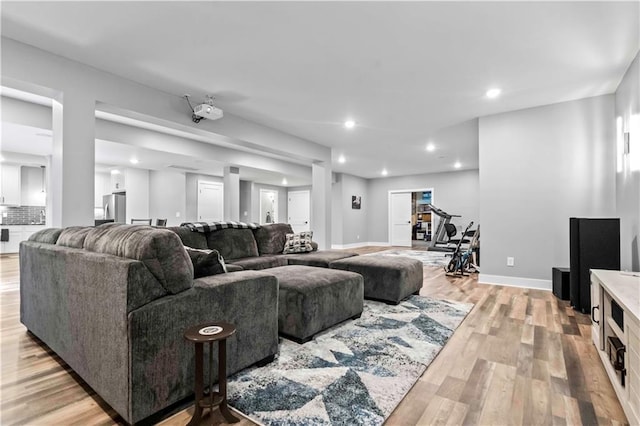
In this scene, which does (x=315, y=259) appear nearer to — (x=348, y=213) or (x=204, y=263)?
(x=204, y=263)

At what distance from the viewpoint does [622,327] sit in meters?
1.70

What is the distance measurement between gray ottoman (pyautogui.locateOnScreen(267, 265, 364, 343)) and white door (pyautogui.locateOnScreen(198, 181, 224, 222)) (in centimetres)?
686

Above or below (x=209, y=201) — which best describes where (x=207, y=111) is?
above

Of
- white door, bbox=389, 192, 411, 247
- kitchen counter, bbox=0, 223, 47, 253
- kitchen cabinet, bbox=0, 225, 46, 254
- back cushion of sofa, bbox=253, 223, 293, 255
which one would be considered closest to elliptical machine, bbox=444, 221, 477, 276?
back cushion of sofa, bbox=253, 223, 293, 255

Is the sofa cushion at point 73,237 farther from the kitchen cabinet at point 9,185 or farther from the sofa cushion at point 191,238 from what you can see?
the kitchen cabinet at point 9,185

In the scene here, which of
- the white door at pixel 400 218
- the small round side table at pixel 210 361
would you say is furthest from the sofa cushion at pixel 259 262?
the white door at pixel 400 218

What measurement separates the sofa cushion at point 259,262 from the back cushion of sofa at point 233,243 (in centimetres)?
13

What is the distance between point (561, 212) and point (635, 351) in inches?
125

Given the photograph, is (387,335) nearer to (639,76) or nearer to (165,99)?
(639,76)

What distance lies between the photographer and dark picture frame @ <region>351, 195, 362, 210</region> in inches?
412

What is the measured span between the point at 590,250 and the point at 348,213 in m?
7.35

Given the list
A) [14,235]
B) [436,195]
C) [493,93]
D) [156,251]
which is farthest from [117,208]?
[436,195]

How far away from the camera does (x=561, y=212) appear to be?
13.3 feet

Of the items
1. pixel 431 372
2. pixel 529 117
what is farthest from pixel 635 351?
pixel 529 117
